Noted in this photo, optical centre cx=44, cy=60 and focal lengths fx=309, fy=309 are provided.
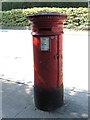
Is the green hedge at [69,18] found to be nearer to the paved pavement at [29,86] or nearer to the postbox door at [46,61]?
the paved pavement at [29,86]

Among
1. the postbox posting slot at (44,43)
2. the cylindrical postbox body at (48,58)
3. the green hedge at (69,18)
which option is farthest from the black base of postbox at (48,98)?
the green hedge at (69,18)

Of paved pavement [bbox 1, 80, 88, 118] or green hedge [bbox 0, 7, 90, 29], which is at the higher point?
green hedge [bbox 0, 7, 90, 29]

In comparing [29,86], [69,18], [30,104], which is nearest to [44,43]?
[30,104]

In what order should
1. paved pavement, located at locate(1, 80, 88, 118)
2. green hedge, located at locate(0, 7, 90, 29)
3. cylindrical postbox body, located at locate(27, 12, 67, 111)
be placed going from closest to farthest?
cylindrical postbox body, located at locate(27, 12, 67, 111)
paved pavement, located at locate(1, 80, 88, 118)
green hedge, located at locate(0, 7, 90, 29)

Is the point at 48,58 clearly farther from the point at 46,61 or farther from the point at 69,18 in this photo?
the point at 69,18

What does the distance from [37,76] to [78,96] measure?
1.10m

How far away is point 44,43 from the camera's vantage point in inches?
180

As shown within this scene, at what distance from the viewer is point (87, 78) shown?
697 centimetres

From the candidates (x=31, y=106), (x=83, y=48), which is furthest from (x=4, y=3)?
(x=31, y=106)

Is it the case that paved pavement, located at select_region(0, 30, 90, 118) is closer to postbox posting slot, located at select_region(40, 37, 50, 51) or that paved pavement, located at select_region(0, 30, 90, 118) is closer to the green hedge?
postbox posting slot, located at select_region(40, 37, 50, 51)

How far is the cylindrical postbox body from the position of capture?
14.8 ft

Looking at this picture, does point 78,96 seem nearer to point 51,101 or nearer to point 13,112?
point 51,101

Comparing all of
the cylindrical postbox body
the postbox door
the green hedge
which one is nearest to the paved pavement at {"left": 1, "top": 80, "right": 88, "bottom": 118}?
the cylindrical postbox body

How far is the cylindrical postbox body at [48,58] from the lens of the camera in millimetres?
4500
